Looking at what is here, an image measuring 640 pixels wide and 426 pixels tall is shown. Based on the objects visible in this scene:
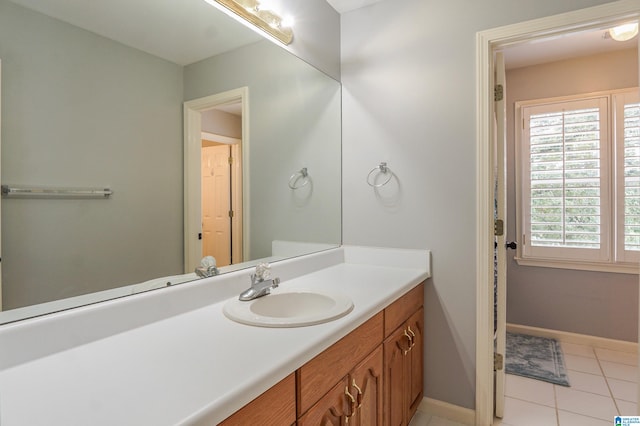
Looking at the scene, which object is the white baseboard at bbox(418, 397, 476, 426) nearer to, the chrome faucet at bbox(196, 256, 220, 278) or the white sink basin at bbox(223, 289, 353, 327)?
the white sink basin at bbox(223, 289, 353, 327)

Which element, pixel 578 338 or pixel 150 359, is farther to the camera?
pixel 578 338

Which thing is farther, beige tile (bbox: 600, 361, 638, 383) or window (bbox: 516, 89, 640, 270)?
window (bbox: 516, 89, 640, 270)

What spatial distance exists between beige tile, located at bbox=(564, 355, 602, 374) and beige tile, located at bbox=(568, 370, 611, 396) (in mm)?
57

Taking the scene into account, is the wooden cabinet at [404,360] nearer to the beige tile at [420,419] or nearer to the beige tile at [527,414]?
the beige tile at [420,419]

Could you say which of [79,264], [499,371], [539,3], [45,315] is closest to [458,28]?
[539,3]

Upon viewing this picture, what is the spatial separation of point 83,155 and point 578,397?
9.24 feet

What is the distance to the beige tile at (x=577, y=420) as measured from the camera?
1.84 m

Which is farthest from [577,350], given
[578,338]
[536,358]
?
[536,358]

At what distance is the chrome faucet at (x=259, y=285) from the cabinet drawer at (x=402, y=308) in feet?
1.61

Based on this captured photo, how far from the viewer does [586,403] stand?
2029 mm

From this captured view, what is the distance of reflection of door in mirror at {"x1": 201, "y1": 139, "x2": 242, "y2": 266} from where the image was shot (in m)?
1.34

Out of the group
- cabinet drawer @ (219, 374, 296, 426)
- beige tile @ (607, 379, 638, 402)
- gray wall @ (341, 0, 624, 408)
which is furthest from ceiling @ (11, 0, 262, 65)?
beige tile @ (607, 379, 638, 402)

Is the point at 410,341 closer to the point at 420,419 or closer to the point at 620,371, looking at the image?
the point at 420,419

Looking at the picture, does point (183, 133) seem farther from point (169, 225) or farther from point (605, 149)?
point (605, 149)
